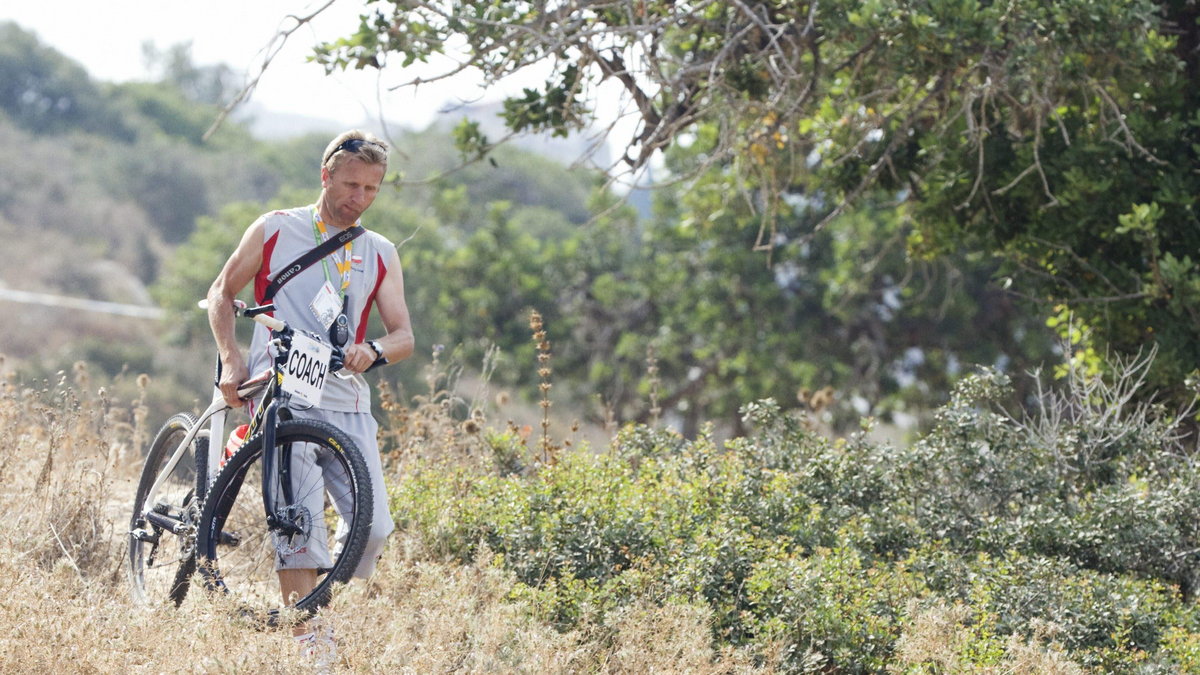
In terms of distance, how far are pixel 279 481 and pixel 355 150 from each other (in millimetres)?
1089

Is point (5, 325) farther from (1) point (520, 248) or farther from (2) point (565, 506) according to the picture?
(2) point (565, 506)

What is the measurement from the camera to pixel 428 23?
7.27 meters

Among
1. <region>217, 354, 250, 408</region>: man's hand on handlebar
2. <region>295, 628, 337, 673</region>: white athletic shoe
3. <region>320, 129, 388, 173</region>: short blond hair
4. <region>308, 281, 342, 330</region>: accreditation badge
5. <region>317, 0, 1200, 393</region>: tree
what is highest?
<region>317, 0, 1200, 393</region>: tree

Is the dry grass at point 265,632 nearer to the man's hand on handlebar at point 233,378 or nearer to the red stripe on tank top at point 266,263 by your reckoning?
the man's hand on handlebar at point 233,378

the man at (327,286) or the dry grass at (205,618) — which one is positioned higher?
the man at (327,286)

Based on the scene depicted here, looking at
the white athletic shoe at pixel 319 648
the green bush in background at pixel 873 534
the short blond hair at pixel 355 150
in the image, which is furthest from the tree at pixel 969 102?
the white athletic shoe at pixel 319 648

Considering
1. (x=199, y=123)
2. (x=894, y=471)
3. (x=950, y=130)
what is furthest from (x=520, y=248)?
(x=199, y=123)

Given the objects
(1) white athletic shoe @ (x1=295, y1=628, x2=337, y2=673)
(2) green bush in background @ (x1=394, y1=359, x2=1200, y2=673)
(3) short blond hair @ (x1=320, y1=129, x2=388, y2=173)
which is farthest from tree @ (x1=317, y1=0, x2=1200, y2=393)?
(1) white athletic shoe @ (x1=295, y1=628, x2=337, y2=673)

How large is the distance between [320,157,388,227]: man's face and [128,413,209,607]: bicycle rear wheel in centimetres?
106

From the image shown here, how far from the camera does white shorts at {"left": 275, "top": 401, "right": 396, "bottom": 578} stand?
432 centimetres

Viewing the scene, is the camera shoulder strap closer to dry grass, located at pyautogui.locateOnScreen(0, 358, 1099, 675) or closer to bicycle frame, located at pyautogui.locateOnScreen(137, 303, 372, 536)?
bicycle frame, located at pyautogui.locateOnScreen(137, 303, 372, 536)

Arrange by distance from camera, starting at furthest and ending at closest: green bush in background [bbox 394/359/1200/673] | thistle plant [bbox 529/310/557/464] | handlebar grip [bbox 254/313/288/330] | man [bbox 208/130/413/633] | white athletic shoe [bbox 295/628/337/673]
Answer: thistle plant [bbox 529/310/557/464]
green bush in background [bbox 394/359/1200/673]
man [bbox 208/130/413/633]
handlebar grip [bbox 254/313/288/330]
white athletic shoe [bbox 295/628/337/673]

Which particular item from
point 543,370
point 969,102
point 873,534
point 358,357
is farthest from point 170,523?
point 969,102

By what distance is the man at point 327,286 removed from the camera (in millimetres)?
4422
